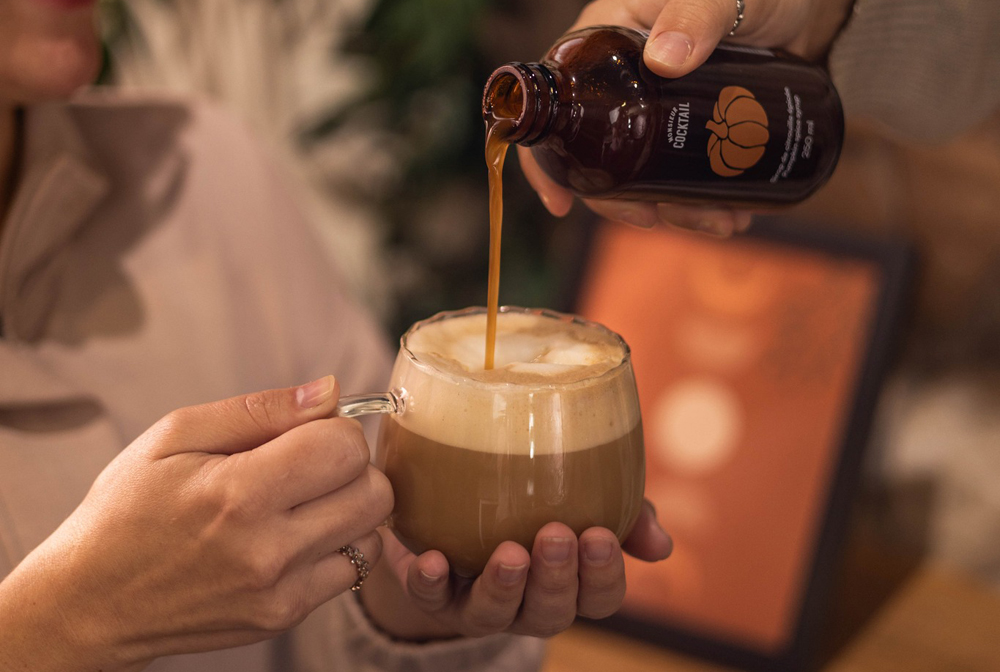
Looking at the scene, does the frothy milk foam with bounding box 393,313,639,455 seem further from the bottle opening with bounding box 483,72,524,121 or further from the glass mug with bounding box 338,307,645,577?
the bottle opening with bounding box 483,72,524,121

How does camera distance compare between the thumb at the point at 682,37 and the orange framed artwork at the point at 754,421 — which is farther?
the orange framed artwork at the point at 754,421

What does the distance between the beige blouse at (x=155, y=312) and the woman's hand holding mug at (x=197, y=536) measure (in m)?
0.31

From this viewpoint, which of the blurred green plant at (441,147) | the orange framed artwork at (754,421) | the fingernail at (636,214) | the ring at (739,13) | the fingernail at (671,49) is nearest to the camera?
the fingernail at (671,49)

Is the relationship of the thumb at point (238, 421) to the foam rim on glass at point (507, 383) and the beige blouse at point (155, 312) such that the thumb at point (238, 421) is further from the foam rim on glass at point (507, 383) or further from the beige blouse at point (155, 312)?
the beige blouse at point (155, 312)

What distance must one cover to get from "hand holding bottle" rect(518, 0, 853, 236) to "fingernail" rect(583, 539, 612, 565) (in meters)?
0.43

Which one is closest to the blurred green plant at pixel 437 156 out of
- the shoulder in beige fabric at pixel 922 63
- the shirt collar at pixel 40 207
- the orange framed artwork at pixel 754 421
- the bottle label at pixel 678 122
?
the orange framed artwork at pixel 754 421

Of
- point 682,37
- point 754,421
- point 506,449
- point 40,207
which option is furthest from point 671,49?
point 754,421

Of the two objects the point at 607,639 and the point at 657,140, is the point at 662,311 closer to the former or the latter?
the point at 607,639

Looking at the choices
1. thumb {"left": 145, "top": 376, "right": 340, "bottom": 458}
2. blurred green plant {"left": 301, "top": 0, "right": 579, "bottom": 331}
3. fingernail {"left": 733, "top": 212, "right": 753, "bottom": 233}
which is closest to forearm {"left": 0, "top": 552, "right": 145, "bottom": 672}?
thumb {"left": 145, "top": 376, "right": 340, "bottom": 458}

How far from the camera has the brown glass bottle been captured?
82cm

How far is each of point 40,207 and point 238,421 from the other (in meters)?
0.64

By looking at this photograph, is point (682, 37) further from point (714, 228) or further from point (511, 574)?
point (511, 574)

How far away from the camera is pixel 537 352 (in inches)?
33.8

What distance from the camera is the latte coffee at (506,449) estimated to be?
0.74m
